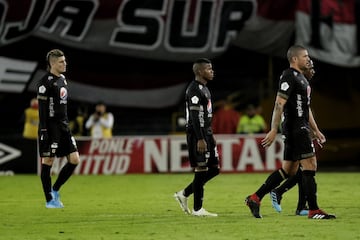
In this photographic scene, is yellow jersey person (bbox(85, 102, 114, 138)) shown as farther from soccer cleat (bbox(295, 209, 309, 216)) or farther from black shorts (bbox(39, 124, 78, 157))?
soccer cleat (bbox(295, 209, 309, 216))

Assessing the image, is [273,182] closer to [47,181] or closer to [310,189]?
[310,189]

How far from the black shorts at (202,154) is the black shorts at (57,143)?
2.26 meters

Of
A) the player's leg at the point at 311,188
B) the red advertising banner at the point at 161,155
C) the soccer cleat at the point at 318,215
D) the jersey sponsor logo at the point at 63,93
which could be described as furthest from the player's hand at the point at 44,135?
the red advertising banner at the point at 161,155

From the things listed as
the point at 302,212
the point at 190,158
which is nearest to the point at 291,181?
the point at 302,212

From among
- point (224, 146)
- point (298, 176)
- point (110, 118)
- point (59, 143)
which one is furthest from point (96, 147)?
point (298, 176)

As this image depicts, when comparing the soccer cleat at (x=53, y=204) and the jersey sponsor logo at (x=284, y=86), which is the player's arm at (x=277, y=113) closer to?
the jersey sponsor logo at (x=284, y=86)

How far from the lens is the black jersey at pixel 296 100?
1173 centimetres

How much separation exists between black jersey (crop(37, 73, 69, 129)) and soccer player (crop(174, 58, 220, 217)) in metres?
2.20

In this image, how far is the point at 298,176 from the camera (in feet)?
41.9

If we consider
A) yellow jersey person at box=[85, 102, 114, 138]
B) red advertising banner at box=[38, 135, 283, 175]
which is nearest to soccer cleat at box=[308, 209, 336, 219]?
red advertising banner at box=[38, 135, 283, 175]

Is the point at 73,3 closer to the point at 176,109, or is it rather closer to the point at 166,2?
the point at 166,2

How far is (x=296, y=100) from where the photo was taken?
11797 millimetres

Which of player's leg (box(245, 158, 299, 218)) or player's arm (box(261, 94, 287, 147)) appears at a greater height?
player's arm (box(261, 94, 287, 147))

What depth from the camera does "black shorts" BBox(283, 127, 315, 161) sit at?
1170 centimetres
